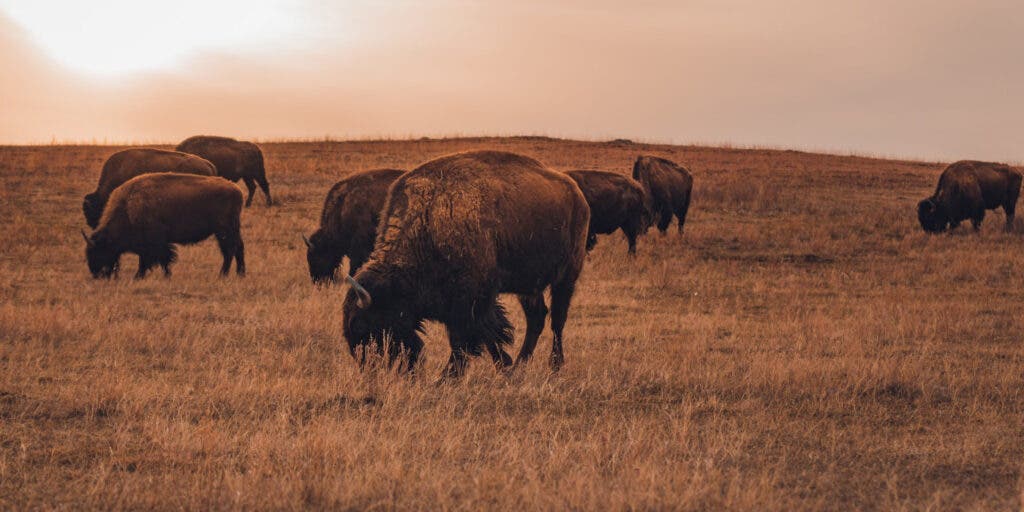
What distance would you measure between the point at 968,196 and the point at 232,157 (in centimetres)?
1886

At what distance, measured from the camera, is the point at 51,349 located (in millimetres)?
8836

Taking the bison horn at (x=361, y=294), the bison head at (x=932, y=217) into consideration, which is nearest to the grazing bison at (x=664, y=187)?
the bison head at (x=932, y=217)

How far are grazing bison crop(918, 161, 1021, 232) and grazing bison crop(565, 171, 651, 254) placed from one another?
8.97 m

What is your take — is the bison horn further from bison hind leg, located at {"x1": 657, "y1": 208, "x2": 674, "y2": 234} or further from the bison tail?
bison hind leg, located at {"x1": 657, "y1": 208, "x2": 674, "y2": 234}

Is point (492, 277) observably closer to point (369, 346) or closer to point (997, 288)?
point (369, 346)

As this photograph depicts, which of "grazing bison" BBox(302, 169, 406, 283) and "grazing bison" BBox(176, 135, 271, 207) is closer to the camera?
"grazing bison" BBox(302, 169, 406, 283)

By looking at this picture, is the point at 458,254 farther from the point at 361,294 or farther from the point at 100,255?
the point at 100,255

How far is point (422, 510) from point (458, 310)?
285 cm

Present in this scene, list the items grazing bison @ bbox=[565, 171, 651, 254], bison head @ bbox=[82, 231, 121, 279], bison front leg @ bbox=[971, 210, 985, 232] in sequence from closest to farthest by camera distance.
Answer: bison head @ bbox=[82, 231, 121, 279] < grazing bison @ bbox=[565, 171, 651, 254] < bison front leg @ bbox=[971, 210, 985, 232]

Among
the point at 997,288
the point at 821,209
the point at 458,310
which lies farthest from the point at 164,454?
the point at 821,209

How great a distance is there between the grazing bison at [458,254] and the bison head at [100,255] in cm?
847

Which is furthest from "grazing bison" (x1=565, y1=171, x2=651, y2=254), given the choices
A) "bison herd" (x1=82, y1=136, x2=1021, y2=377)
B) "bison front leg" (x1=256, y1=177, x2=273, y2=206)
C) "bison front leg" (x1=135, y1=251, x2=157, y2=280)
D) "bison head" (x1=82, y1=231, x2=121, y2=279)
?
"bison front leg" (x1=256, y1=177, x2=273, y2=206)

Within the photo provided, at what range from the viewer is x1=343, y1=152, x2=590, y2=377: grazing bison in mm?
7148

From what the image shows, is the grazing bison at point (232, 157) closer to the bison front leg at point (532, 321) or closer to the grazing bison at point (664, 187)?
the grazing bison at point (664, 187)
